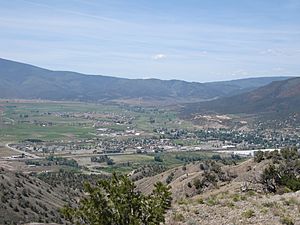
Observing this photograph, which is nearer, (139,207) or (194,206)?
(139,207)

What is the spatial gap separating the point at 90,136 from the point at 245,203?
510ft

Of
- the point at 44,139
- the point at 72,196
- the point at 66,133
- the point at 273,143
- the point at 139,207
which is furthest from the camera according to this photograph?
the point at 66,133

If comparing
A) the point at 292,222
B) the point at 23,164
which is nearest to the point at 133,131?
the point at 23,164

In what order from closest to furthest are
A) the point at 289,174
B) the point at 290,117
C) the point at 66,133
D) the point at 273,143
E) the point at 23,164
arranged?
the point at 289,174 < the point at 23,164 < the point at 273,143 < the point at 66,133 < the point at 290,117

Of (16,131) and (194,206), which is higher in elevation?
(194,206)

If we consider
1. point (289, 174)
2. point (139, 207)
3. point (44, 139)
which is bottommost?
point (44, 139)

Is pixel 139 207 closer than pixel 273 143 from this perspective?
Yes

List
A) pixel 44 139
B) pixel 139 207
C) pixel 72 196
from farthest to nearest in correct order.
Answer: pixel 44 139 → pixel 72 196 → pixel 139 207

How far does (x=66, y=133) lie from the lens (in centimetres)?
18112

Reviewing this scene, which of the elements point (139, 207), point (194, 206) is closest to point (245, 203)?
point (194, 206)

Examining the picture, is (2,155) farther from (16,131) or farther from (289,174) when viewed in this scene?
(289,174)

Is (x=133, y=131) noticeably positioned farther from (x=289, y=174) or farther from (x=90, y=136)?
(x=289, y=174)

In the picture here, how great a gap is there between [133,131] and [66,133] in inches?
1075

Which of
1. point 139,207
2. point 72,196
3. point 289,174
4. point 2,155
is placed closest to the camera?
point 139,207
